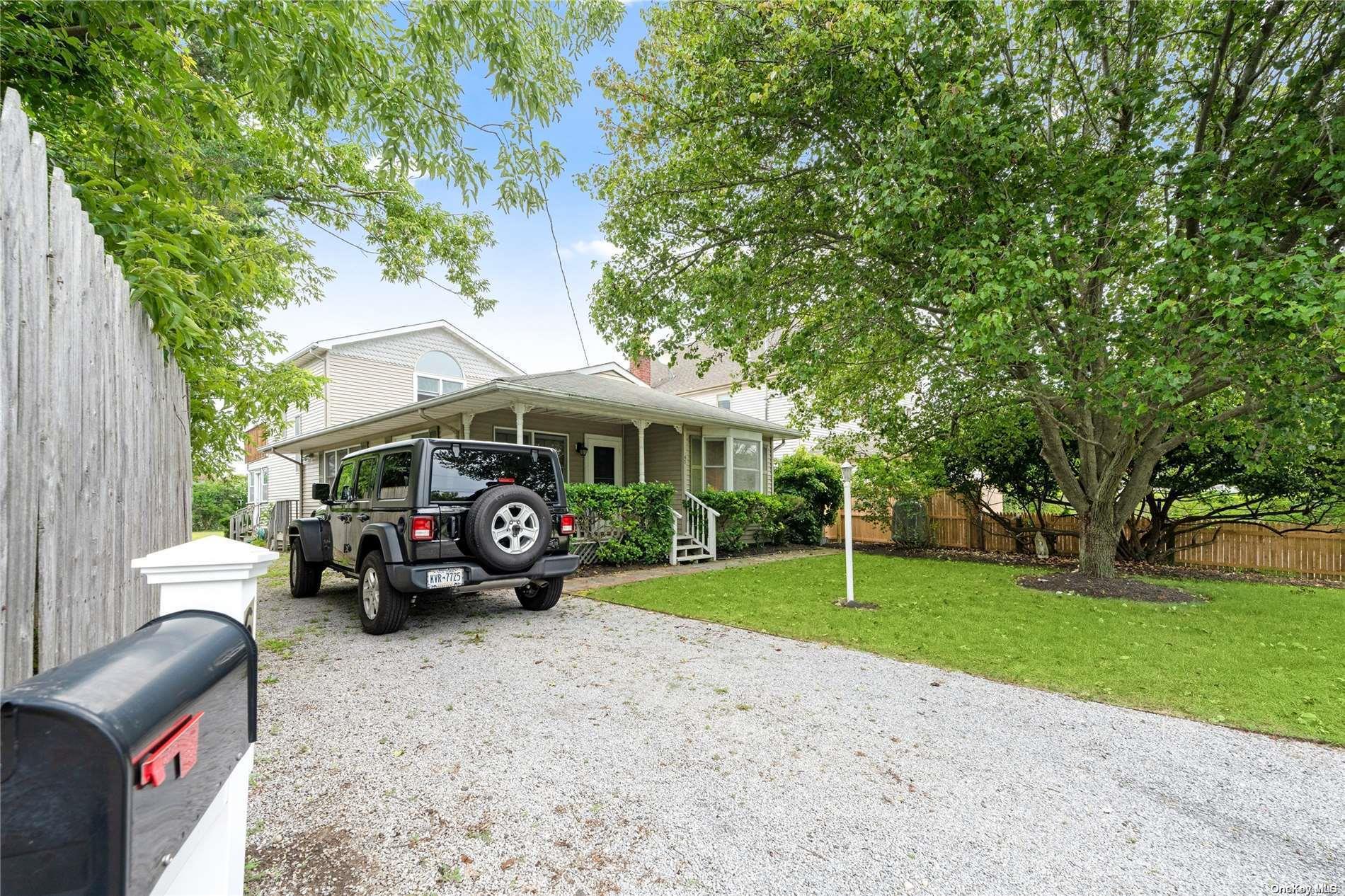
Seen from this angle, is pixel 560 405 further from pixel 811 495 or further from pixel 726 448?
→ pixel 811 495

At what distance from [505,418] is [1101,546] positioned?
11.2 metres

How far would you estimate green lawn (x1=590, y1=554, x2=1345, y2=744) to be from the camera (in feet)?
13.1

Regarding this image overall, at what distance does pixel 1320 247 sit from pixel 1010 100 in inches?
134

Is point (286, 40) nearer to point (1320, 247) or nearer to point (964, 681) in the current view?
point (964, 681)

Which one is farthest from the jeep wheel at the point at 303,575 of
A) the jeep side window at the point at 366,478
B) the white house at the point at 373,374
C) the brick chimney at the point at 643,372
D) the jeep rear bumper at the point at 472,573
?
the brick chimney at the point at 643,372

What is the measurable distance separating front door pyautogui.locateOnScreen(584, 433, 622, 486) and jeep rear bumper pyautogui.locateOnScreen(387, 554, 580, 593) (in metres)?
7.66

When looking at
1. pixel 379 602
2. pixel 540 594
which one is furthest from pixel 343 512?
pixel 540 594

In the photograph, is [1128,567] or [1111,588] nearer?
[1111,588]

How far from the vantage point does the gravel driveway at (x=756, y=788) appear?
87.3 inches

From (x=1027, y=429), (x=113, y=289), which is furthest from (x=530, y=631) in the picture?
(x=1027, y=429)

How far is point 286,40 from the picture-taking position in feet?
10.4

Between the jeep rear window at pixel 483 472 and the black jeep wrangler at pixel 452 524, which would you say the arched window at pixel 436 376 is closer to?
the black jeep wrangler at pixel 452 524

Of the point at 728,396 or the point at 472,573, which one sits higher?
the point at 728,396

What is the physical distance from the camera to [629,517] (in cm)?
1057
